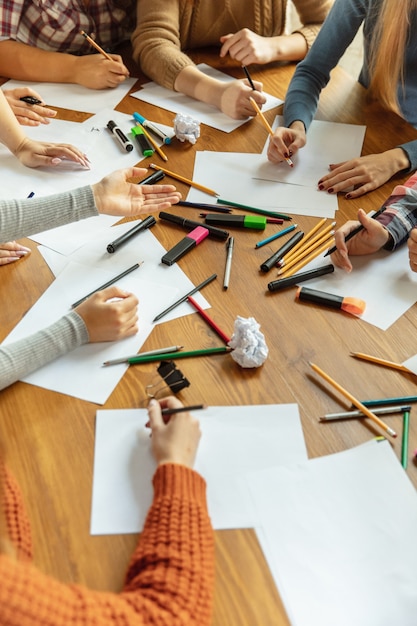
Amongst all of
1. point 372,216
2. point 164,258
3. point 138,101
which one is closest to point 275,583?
point 164,258

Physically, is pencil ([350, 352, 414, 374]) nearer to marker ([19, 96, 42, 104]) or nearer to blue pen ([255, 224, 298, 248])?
blue pen ([255, 224, 298, 248])

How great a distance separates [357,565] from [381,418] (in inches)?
8.7

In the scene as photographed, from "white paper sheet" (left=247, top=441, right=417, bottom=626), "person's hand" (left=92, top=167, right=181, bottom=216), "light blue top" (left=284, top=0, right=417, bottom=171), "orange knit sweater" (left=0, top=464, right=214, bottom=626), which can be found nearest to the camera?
"orange knit sweater" (left=0, top=464, right=214, bottom=626)

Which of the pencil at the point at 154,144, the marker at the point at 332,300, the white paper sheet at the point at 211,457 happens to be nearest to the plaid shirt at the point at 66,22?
the pencil at the point at 154,144

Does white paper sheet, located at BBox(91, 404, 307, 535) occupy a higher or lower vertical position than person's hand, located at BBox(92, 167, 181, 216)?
lower

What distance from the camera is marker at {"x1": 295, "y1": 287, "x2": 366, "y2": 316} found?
38.5 inches

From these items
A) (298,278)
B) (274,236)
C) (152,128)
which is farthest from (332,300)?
(152,128)

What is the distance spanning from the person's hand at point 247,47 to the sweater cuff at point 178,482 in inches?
45.5

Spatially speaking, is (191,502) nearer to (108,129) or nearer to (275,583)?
(275,583)

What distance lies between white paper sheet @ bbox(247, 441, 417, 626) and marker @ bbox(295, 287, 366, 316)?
257mm

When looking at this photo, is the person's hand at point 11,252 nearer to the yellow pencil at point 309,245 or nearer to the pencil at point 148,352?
the pencil at point 148,352

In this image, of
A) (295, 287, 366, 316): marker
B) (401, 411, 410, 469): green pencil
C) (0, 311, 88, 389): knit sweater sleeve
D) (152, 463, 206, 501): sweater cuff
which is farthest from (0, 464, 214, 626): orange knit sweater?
(295, 287, 366, 316): marker

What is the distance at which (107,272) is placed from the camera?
3.40 feet

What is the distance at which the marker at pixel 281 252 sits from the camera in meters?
1.04
